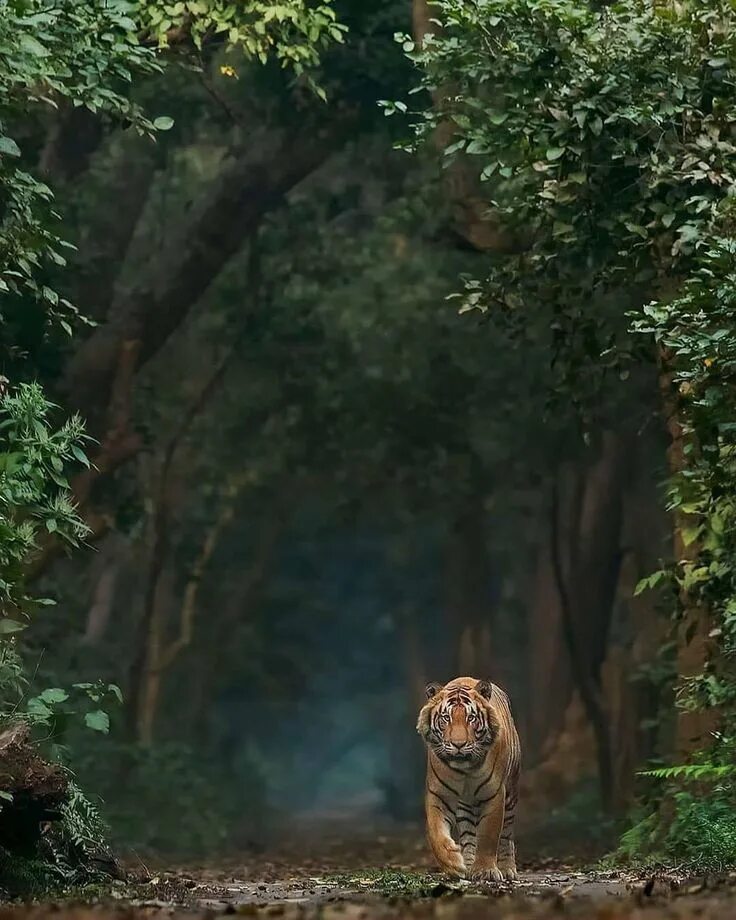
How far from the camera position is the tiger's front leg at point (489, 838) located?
11055 millimetres

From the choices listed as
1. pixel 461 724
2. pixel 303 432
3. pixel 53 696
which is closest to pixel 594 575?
pixel 303 432

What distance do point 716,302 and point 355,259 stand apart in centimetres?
1435

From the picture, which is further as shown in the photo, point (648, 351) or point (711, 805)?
point (648, 351)

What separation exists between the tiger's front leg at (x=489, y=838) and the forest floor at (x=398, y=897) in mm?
227

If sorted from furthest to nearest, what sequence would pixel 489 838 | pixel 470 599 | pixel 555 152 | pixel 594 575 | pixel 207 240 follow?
pixel 470 599
pixel 594 575
pixel 207 240
pixel 555 152
pixel 489 838

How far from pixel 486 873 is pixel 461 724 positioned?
0.90 m

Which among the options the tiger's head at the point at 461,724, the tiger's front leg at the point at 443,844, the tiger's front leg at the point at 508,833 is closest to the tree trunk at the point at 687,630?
the tiger's front leg at the point at 508,833

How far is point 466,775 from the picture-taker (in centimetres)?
1130

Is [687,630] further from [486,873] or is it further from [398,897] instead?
[398,897]

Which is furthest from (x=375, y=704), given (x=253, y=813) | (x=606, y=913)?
(x=606, y=913)

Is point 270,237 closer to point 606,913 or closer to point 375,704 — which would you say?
point 606,913

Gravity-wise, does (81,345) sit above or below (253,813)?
above

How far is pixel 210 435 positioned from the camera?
95.3ft

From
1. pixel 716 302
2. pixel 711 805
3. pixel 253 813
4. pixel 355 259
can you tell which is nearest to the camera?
pixel 716 302
